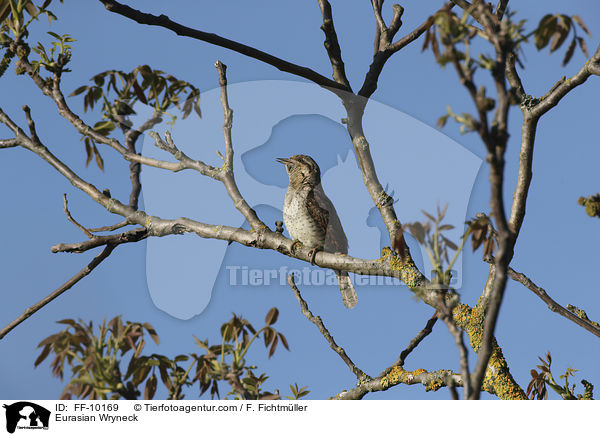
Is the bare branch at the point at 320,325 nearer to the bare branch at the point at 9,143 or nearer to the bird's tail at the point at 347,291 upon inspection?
the bird's tail at the point at 347,291

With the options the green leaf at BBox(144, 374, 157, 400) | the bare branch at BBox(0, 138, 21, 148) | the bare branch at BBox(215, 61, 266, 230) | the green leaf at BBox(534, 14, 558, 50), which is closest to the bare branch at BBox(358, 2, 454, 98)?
the bare branch at BBox(215, 61, 266, 230)

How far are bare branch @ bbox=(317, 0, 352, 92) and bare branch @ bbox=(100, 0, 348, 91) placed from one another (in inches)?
19.4

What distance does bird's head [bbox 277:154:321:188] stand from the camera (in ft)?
20.9

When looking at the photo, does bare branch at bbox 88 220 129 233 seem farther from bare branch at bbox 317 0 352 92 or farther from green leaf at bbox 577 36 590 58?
green leaf at bbox 577 36 590 58

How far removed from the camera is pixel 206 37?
3.87 meters

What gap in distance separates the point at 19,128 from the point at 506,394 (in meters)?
4.06

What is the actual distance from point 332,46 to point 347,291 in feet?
8.44

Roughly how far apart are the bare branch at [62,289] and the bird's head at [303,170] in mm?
2485

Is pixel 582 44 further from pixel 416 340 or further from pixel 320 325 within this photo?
pixel 320 325

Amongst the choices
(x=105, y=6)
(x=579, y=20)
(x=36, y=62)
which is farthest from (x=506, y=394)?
(x=36, y=62)

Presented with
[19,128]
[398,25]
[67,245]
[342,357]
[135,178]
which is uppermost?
[398,25]

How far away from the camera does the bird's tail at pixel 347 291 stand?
237 inches

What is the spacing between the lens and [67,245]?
14.1ft
